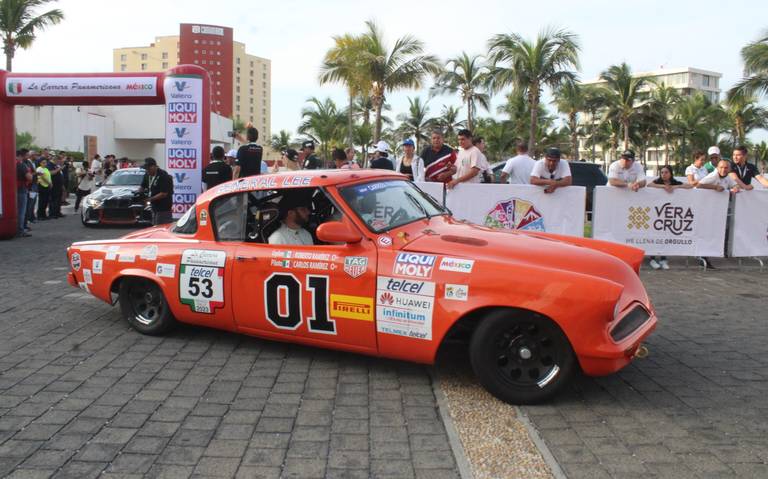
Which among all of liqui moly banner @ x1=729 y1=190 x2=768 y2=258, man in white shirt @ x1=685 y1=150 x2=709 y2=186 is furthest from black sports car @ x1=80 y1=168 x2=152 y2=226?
liqui moly banner @ x1=729 y1=190 x2=768 y2=258

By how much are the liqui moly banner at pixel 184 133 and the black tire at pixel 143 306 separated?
7631mm

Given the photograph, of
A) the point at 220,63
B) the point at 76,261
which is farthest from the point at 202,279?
the point at 220,63

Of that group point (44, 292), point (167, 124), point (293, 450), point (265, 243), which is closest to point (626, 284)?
point (293, 450)

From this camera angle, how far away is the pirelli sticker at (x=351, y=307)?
4.53 m

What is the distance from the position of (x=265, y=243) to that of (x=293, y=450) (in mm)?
2098

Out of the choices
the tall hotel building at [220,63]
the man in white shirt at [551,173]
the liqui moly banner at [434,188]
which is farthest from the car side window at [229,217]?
the tall hotel building at [220,63]

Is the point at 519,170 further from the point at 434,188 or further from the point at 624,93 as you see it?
the point at 624,93

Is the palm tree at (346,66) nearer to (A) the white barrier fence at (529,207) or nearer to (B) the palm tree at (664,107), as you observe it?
(A) the white barrier fence at (529,207)

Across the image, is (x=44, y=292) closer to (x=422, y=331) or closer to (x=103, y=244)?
(x=103, y=244)

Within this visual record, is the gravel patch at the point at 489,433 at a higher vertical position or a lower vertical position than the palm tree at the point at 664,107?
lower

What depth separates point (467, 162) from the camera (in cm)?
1014

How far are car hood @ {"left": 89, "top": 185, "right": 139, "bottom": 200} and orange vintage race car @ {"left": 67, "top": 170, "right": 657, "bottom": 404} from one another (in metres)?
9.84

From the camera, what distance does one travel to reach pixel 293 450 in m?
3.55

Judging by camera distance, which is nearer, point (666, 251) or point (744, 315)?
point (744, 315)
